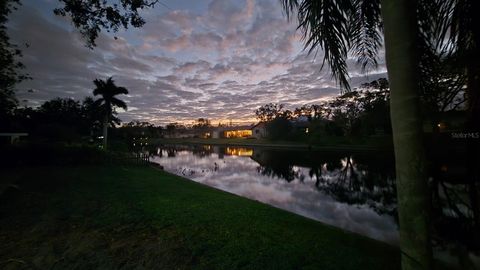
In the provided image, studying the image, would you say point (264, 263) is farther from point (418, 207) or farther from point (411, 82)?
point (411, 82)

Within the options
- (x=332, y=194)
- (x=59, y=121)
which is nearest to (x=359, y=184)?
(x=332, y=194)

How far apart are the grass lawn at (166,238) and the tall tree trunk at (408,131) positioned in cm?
284

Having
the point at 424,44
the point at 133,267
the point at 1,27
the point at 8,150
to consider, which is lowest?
the point at 133,267

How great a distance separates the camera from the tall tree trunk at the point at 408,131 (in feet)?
4.22

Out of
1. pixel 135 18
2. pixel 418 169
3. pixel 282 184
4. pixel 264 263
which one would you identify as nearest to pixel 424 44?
pixel 418 169

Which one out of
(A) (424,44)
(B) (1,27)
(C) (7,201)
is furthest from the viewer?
(B) (1,27)

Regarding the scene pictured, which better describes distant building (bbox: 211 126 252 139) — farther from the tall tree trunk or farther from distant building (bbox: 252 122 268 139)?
the tall tree trunk

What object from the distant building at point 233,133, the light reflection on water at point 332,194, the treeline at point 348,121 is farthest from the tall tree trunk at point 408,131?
the distant building at point 233,133

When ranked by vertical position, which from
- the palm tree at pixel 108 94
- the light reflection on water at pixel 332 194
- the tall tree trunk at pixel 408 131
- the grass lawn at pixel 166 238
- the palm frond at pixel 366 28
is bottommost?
the light reflection on water at pixel 332 194

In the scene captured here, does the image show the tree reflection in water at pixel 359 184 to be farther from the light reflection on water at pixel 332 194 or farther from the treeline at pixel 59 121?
the treeline at pixel 59 121

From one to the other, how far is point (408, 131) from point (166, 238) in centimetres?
464

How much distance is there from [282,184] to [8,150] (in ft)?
59.3

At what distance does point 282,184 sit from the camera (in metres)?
15.0

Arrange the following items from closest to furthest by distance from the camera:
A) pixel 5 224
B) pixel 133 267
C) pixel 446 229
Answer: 1. pixel 133 267
2. pixel 5 224
3. pixel 446 229
